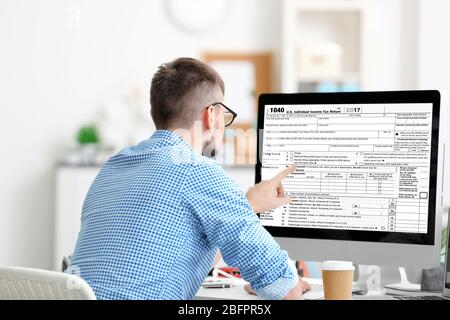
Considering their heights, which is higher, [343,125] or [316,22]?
[316,22]

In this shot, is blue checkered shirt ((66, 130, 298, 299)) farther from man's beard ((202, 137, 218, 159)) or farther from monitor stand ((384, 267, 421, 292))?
monitor stand ((384, 267, 421, 292))

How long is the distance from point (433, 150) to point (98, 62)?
3517 mm

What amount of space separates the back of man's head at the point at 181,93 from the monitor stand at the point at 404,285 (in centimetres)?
73

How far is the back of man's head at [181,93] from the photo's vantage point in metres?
1.85

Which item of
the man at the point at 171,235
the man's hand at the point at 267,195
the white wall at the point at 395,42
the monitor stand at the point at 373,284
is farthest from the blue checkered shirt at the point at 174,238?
the white wall at the point at 395,42

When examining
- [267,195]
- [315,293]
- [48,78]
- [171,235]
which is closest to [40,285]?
[171,235]

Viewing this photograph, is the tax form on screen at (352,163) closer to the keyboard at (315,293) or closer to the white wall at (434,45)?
the keyboard at (315,293)

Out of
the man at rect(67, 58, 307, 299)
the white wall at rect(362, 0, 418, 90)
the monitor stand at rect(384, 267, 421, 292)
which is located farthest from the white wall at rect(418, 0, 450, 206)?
the man at rect(67, 58, 307, 299)

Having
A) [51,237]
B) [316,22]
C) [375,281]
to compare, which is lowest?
[51,237]

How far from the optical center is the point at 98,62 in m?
5.15

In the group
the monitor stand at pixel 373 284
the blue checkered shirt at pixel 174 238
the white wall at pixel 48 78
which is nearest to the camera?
the blue checkered shirt at pixel 174 238

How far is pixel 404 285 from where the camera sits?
7.18 ft

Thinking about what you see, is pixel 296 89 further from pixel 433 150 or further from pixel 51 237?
pixel 433 150
